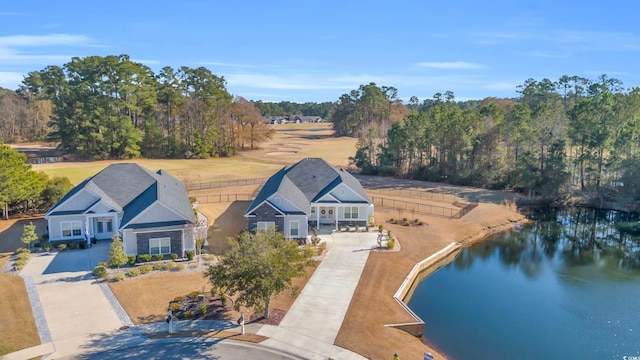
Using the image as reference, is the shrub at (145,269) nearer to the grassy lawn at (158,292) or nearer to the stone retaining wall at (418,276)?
the grassy lawn at (158,292)

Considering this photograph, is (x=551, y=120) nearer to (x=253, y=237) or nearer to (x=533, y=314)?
(x=533, y=314)

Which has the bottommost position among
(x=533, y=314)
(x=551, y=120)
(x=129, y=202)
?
(x=533, y=314)

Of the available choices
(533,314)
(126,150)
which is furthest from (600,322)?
(126,150)

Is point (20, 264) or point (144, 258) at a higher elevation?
point (144, 258)

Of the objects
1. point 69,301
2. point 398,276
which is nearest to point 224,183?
point 398,276

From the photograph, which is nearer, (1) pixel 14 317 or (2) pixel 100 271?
(1) pixel 14 317

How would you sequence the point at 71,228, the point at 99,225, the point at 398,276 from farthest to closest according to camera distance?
the point at 99,225 → the point at 71,228 → the point at 398,276

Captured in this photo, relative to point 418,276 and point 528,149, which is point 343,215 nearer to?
point 418,276
